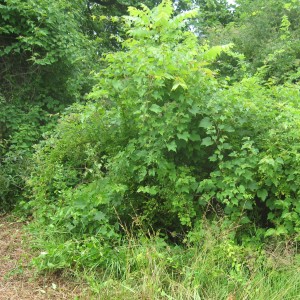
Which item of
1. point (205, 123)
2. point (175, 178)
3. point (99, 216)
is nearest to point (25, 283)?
point (99, 216)

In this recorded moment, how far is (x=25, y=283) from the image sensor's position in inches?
126

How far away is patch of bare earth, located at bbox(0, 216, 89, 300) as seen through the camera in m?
3.03

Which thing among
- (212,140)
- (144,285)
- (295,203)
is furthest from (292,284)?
(212,140)

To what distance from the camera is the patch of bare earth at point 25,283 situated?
303 centimetres

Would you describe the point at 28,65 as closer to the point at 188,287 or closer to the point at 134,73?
the point at 134,73

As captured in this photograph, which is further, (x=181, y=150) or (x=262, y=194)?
(x=181, y=150)

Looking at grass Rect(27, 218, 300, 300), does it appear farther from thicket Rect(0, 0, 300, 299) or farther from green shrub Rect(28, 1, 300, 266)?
green shrub Rect(28, 1, 300, 266)

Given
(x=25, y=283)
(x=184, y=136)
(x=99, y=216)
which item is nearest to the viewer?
(x=25, y=283)

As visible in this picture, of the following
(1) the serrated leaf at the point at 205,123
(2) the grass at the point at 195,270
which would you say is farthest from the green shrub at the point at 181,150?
(2) the grass at the point at 195,270

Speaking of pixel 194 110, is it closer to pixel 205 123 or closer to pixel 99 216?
pixel 205 123

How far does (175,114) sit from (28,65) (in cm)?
499

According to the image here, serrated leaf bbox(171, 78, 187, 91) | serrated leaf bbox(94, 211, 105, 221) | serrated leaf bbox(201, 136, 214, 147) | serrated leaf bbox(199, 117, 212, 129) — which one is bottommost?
serrated leaf bbox(94, 211, 105, 221)

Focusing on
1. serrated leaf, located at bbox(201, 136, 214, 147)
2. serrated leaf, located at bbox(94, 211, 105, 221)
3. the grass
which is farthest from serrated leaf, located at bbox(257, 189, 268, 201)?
serrated leaf, located at bbox(94, 211, 105, 221)

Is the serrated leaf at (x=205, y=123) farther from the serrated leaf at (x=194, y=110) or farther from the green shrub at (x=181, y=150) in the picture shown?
the serrated leaf at (x=194, y=110)
